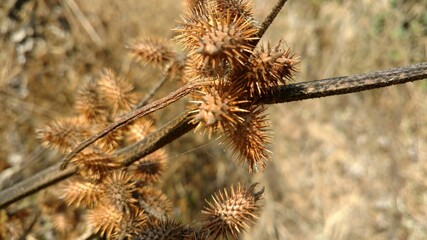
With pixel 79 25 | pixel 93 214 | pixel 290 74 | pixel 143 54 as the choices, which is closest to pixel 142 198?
pixel 93 214

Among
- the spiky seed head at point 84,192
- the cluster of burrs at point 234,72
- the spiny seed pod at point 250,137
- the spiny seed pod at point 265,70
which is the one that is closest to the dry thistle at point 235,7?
the cluster of burrs at point 234,72

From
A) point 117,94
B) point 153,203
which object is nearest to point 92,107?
point 117,94

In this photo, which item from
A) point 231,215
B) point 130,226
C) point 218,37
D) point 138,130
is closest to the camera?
point 218,37

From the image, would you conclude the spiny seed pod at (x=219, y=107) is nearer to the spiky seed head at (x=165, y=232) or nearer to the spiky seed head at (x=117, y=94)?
the spiky seed head at (x=165, y=232)

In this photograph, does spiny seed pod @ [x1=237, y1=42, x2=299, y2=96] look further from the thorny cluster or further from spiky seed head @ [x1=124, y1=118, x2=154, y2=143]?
spiky seed head @ [x1=124, y1=118, x2=154, y2=143]

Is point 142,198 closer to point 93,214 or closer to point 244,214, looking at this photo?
point 93,214

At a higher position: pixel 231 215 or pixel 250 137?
pixel 250 137

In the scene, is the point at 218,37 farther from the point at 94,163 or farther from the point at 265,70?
the point at 94,163
